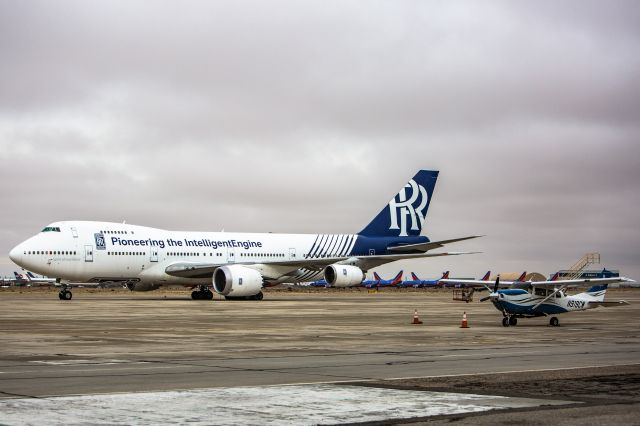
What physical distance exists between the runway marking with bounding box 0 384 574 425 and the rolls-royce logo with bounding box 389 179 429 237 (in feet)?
168

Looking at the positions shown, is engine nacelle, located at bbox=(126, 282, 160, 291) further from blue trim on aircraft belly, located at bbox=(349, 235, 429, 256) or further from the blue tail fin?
the blue tail fin

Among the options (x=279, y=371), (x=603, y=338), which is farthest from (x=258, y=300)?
(x=279, y=371)

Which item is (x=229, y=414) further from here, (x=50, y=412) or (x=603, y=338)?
(x=603, y=338)

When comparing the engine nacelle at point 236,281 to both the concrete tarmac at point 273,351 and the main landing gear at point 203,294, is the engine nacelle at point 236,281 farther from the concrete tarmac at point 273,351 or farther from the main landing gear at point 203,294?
the concrete tarmac at point 273,351

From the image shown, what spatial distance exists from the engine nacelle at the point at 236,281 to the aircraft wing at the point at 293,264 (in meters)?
1.02

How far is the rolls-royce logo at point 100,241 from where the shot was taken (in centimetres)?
5053

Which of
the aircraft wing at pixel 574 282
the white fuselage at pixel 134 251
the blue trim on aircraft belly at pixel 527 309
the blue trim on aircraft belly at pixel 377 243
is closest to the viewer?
the blue trim on aircraft belly at pixel 527 309

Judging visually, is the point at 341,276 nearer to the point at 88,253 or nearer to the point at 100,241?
the point at 100,241

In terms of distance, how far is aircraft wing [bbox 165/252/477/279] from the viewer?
173 feet

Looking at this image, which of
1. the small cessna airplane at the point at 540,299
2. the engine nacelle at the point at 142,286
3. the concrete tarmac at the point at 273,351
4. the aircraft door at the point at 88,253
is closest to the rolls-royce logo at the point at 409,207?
the engine nacelle at the point at 142,286

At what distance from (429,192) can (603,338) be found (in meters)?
41.6

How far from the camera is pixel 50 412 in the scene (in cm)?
1027

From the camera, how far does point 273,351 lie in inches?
767

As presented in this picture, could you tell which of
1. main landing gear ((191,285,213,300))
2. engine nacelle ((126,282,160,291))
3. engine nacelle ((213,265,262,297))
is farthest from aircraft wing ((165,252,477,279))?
engine nacelle ((126,282,160,291))
